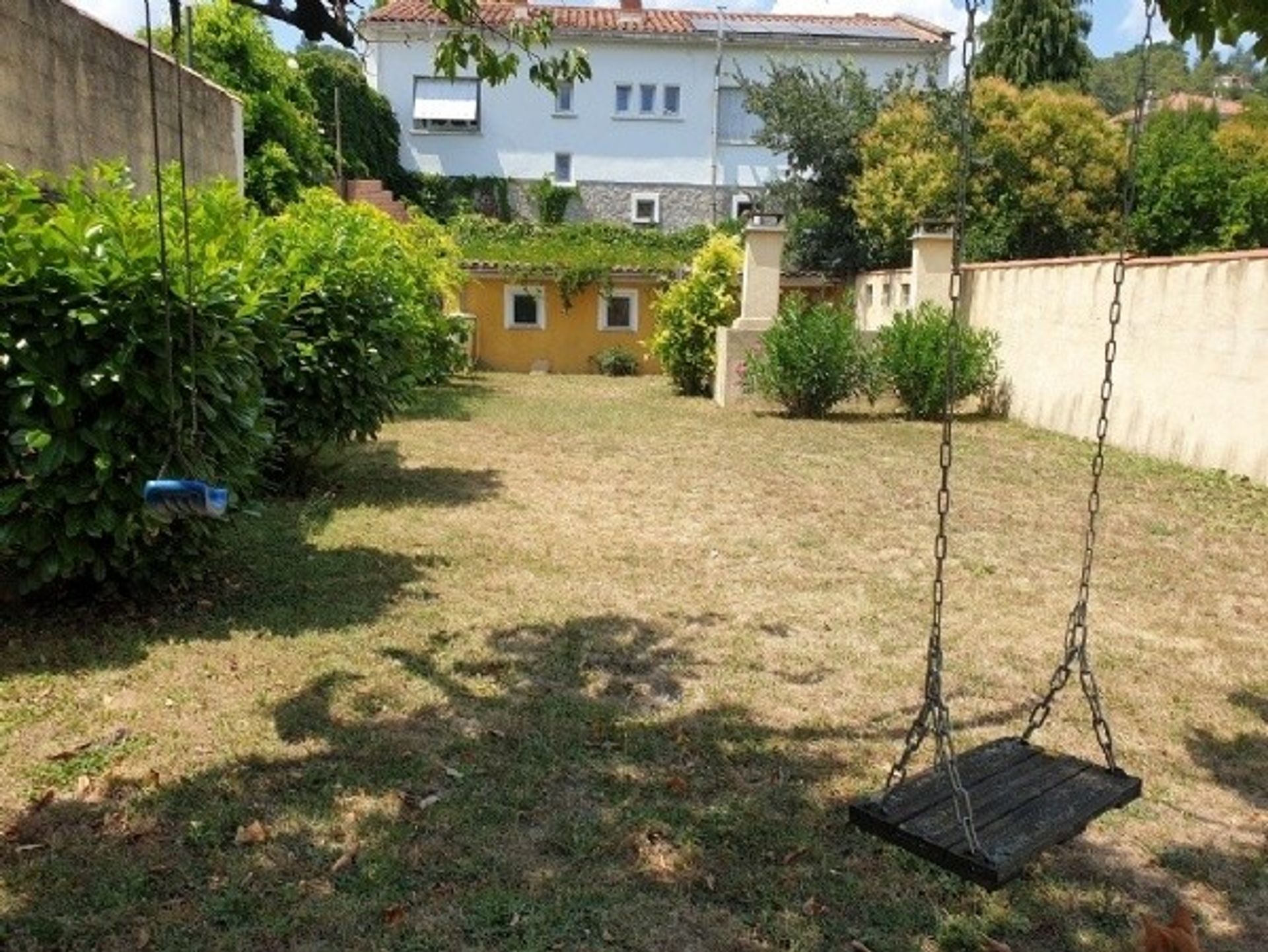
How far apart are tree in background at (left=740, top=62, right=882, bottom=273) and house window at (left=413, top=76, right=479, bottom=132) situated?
9868 millimetres

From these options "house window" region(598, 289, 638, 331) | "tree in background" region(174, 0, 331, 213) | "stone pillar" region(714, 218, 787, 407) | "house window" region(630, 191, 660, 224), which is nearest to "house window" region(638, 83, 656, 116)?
"house window" region(630, 191, 660, 224)

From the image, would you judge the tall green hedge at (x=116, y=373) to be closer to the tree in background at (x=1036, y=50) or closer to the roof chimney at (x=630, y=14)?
the roof chimney at (x=630, y=14)

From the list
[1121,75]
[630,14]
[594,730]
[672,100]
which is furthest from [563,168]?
[1121,75]

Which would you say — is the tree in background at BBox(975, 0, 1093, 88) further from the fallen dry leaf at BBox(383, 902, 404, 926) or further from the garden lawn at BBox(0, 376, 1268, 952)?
the fallen dry leaf at BBox(383, 902, 404, 926)

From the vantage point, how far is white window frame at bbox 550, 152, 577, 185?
100.0 ft

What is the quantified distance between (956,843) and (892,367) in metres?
12.5

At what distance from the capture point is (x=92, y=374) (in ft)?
14.4

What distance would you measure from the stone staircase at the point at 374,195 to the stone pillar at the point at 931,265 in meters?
13.1

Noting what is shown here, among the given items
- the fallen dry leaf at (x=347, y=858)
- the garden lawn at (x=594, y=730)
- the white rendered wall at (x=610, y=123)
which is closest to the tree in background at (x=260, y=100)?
the garden lawn at (x=594, y=730)

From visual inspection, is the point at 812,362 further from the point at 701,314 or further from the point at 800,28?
the point at 800,28

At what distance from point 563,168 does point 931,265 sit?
17409mm

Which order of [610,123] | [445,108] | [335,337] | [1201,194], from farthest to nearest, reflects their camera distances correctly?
[610,123] < [445,108] < [1201,194] < [335,337]

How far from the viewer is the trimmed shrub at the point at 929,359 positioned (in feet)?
46.6

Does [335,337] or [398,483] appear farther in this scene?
[398,483]
